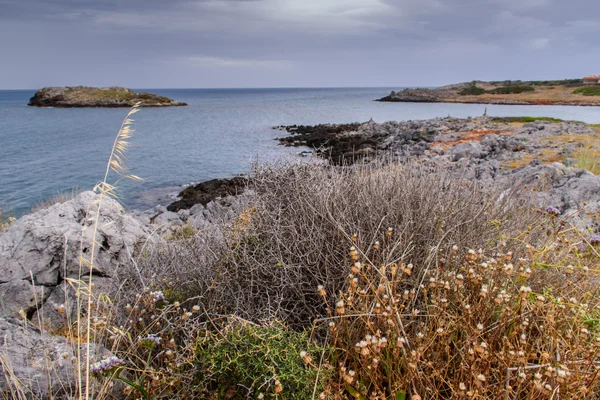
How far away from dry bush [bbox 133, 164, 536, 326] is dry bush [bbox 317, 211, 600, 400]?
234mm

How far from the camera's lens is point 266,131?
38.7 m

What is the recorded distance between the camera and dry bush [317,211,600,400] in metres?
2.08

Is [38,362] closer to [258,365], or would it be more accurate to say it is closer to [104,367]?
[104,367]

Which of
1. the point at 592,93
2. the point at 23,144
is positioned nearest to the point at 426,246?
the point at 23,144

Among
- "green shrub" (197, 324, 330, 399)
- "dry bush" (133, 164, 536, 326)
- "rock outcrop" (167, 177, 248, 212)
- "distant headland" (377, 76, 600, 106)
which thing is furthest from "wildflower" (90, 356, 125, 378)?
"distant headland" (377, 76, 600, 106)

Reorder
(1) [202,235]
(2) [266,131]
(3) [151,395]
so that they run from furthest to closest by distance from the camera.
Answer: (2) [266,131] < (1) [202,235] < (3) [151,395]

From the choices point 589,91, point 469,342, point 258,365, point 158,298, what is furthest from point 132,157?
point 589,91

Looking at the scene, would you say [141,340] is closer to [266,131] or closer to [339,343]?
[339,343]

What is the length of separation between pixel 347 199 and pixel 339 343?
132cm

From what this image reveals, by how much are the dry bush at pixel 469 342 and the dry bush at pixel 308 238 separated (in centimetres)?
23

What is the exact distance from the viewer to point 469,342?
2.23m

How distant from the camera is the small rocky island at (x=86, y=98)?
7981cm

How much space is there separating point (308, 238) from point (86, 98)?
92.5 metres

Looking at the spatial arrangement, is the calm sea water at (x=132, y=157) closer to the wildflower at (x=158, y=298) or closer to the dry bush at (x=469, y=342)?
the wildflower at (x=158, y=298)
